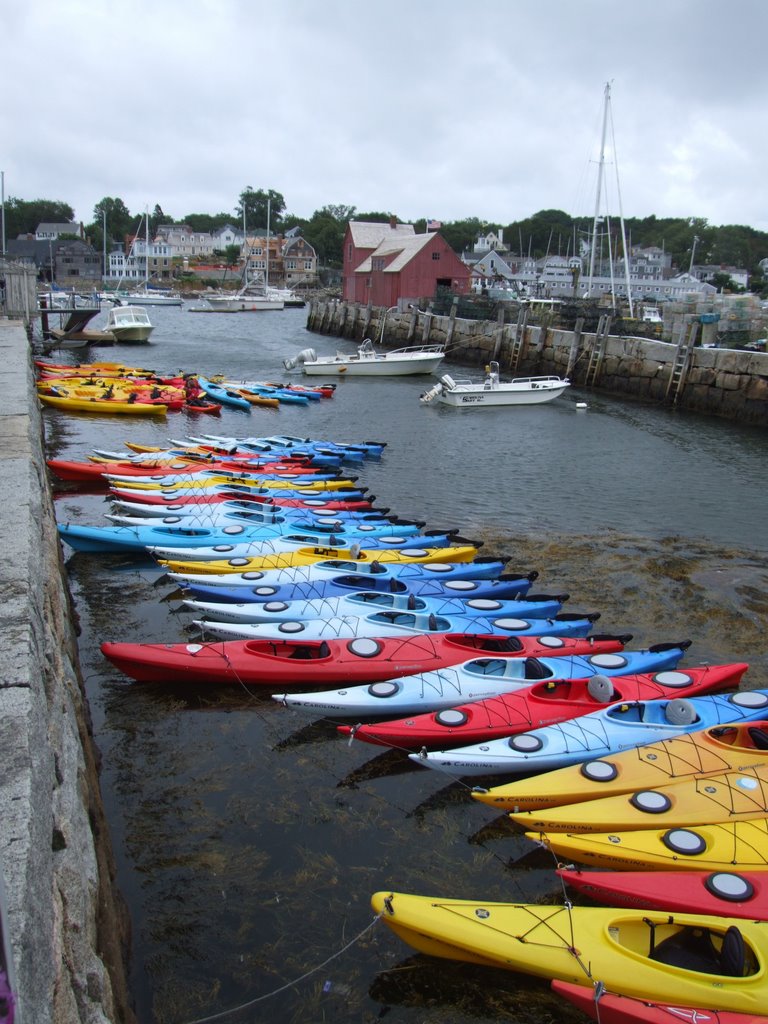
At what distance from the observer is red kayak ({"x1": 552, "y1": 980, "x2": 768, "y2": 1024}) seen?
14.2 feet

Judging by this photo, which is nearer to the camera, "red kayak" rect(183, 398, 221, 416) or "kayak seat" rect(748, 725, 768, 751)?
"kayak seat" rect(748, 725, 768, 751)

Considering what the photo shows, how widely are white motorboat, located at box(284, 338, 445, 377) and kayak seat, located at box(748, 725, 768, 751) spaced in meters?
29.7

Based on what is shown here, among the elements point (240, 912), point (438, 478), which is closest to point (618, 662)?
point (240, 912)

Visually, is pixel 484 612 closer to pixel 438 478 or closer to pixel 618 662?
pixel 618 662

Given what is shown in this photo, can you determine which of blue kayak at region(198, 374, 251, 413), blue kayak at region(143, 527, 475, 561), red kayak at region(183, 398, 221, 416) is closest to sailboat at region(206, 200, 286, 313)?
blue kayak at region(198, 374, 251, 413)

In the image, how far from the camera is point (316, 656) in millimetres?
8844

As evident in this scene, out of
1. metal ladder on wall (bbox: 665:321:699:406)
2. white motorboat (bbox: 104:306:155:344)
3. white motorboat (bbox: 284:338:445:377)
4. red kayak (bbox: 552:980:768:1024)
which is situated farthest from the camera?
white motorboat (bbox: 104:306:155:344)

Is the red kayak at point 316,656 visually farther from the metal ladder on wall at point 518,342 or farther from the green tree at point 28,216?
the green tree at point 28,216

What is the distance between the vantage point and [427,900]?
5.07 m

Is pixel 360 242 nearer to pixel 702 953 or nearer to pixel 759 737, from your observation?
pixel 759 737

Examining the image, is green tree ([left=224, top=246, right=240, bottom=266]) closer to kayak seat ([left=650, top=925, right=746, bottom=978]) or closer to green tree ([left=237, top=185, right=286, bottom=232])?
green tree ([left=237, top=185, right=286, bottom=232])

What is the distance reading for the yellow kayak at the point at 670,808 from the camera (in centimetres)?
605

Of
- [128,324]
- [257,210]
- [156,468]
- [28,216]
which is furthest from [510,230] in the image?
[156,468]

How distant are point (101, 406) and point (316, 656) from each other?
1807cm
